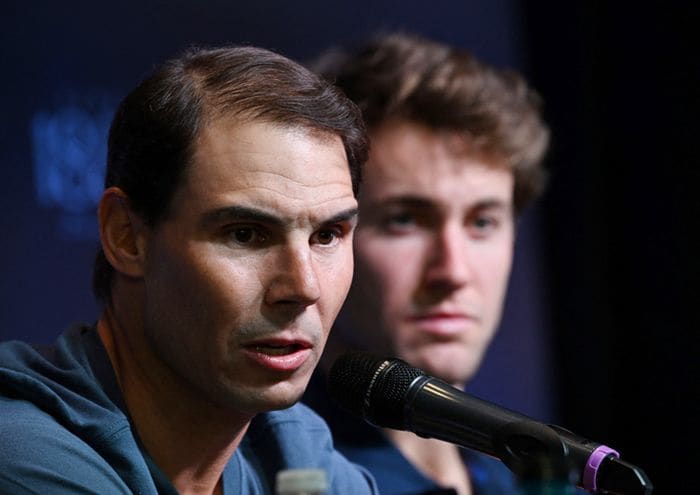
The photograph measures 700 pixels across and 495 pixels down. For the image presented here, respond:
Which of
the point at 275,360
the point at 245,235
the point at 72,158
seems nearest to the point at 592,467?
the point at 275,360

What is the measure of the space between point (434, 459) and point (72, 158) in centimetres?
111

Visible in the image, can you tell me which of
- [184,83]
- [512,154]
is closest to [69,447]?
[184,83]

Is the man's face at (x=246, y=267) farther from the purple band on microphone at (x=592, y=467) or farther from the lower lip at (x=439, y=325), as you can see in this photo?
the lower lip at (x=439, y=325)

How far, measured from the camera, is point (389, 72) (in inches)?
112

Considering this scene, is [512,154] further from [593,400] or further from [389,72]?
[593,400]

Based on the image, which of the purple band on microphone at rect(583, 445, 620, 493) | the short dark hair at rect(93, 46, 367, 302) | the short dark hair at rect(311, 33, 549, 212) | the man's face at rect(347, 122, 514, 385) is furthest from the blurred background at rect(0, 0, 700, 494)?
the purple band on microphone at rect(583, 445, 620, 493)

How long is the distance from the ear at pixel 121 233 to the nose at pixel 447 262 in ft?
3.38

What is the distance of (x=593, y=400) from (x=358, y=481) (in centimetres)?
181

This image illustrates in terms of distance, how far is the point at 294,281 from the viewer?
165cm

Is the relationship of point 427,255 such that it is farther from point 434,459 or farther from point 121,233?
point 121,233

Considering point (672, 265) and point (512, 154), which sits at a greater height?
point (512, 154)

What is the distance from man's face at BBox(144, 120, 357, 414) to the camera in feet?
5.42

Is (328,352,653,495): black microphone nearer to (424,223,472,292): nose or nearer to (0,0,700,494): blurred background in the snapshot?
(424,223,472,292): nose

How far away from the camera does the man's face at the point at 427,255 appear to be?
2.67m
